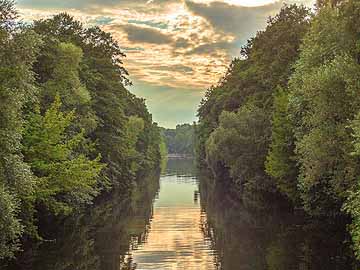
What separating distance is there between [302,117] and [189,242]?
10.00 m

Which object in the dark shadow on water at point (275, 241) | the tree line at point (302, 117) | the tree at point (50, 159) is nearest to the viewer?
the dark shadow on water at point (275, 241)

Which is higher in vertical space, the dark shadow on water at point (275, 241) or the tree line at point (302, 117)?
the tree line at point (302, 117)

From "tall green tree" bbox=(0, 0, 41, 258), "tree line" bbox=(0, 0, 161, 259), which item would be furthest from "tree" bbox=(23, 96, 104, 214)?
"tall green tree" bbox=(0, 0, 41, 258)

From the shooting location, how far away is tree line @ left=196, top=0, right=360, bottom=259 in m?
27.3

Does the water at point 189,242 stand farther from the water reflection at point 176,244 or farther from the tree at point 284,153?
the tree at point 284,153

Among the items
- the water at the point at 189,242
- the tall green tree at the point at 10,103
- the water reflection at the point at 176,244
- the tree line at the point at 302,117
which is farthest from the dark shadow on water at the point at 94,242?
the tree line at the point at 302,117

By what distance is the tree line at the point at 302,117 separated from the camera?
1075 inches

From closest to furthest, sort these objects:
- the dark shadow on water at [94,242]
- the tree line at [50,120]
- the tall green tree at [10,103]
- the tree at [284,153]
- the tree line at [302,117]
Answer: the tall green tree at [10,103] → the tree line at [50,120] → the dark shadow on water at [94,242] → the tree line at [302,117] → the tree at [284,153]

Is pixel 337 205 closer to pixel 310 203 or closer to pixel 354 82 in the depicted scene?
pixel 310 203

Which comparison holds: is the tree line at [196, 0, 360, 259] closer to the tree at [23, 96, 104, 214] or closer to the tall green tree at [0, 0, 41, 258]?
the tree at [23, 96, 104, 214]

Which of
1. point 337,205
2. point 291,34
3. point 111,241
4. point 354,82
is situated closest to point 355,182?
point 354,82

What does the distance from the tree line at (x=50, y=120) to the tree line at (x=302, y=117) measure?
1170cm

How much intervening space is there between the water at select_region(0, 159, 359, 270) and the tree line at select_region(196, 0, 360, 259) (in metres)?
2.01

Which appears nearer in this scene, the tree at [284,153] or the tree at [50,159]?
the tree at [50,159]
